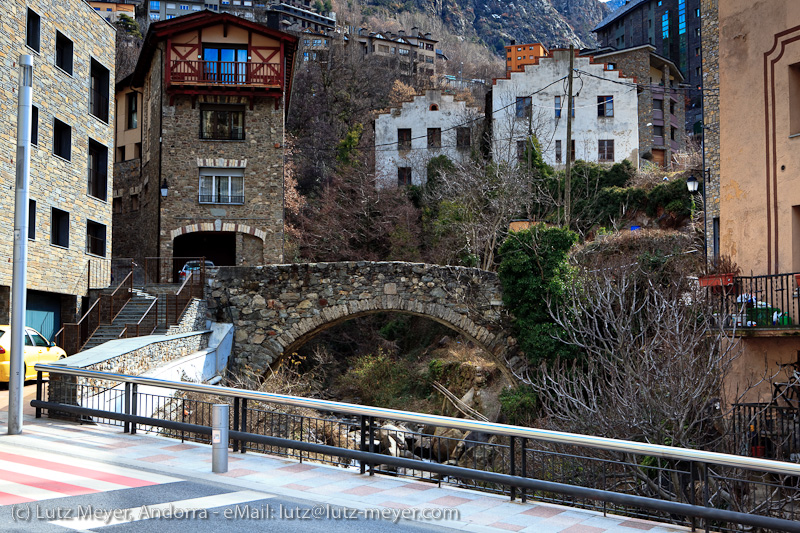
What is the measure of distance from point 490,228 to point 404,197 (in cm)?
797

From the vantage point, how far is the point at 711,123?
20906mm

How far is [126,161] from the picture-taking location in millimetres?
38156

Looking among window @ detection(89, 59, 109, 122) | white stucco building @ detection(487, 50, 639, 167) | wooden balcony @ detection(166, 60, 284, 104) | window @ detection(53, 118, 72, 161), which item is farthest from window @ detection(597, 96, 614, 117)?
window @ detection(53, 118, 72, 161)

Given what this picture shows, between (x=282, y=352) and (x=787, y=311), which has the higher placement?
(x=787, y=311)

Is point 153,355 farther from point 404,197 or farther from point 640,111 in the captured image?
point 640,111

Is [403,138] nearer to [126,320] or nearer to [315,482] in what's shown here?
[126,320]

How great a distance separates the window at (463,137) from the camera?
1540 inches

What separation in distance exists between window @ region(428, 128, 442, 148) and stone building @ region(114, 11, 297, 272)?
10.9 meters

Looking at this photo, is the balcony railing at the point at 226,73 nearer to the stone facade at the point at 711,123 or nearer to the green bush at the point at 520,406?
the stone facade at the point at 711,123

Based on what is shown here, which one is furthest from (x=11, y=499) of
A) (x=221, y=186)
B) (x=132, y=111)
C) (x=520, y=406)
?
(x=132, y=111)

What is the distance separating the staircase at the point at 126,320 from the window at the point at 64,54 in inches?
288

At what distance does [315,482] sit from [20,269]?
5.27 meters

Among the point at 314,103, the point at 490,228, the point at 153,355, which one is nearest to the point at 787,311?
the point at 153,355

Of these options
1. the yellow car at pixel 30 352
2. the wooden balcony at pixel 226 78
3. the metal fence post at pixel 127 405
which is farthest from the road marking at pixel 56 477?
the wooden balcony at pixel 226 78
